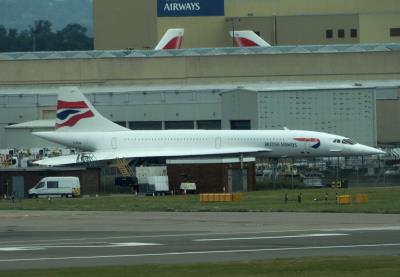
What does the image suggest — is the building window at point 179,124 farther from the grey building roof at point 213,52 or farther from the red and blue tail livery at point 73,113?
the red and blue tail livery at point 73,113

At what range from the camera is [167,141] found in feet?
292

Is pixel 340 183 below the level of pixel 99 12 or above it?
below

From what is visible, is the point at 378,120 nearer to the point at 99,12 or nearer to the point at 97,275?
the point at 99,12

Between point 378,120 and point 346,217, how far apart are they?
56706 millimetres

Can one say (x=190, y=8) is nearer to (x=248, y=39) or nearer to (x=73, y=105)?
(x=248, y=39)

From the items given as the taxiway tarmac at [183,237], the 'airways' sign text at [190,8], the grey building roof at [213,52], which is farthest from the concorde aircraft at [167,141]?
the 'airways' sign text at [190,8]

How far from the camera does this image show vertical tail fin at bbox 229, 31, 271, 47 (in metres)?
128


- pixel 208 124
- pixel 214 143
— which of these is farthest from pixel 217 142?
pixel 208 124

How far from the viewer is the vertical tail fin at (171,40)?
424ft

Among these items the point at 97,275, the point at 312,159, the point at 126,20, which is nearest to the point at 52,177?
the point at 312,159

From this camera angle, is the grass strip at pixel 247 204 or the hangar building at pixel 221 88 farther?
the hangar building at pixel 221 88

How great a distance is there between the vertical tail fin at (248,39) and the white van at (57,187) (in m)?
57.5

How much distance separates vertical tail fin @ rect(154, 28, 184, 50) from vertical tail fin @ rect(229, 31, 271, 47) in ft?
18.5

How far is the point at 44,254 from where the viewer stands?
3419 centimetres
